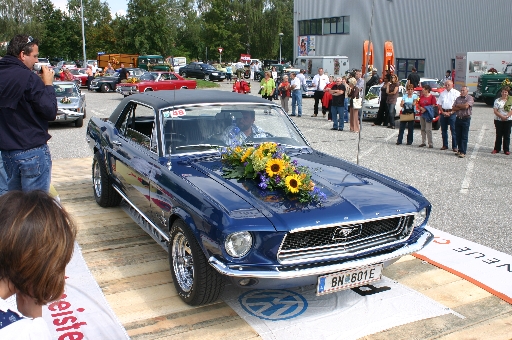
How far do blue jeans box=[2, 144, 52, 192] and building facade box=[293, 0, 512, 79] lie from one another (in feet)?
91.4

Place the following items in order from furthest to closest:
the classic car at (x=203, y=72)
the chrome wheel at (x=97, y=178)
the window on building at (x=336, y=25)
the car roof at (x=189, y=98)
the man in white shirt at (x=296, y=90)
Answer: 1. the window on building at (x=336, y=25)
2. the classic car at (x=203, y=72)
3. the man in white shirt at (x=296, y=90)
4. the chrome wheel at (x=97, y=178)
5. the car roof at (x=189, y=98)

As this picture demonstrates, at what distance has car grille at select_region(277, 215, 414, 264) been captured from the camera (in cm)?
363

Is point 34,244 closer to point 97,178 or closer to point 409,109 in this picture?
point 97,178

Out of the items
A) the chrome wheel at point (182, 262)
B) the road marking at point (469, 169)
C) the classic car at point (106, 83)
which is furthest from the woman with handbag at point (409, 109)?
the classic car at point (106, 83)

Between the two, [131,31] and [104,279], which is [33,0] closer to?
[131,31]

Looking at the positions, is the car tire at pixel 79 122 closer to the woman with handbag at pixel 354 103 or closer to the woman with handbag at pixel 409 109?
the woman with handbag at pixel 354 103

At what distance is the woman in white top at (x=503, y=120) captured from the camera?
1148 centimetres

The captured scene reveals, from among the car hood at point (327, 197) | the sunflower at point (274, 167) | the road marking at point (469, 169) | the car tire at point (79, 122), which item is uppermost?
the sunflower at point (274, 167)

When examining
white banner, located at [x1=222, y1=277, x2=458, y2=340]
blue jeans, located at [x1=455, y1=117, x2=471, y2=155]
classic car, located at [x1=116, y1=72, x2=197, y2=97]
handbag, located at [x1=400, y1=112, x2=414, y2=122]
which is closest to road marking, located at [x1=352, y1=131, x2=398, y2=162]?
handbag, located at [x1=400, y1=112, x2=414, y2=122]

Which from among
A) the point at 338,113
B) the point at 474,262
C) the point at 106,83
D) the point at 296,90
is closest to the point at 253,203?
the point at 474,262

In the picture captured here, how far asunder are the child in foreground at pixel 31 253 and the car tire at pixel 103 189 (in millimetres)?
4942

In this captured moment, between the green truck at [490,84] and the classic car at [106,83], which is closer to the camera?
the green truck at [490,84]

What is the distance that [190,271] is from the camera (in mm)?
4086

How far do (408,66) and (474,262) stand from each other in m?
36.8
